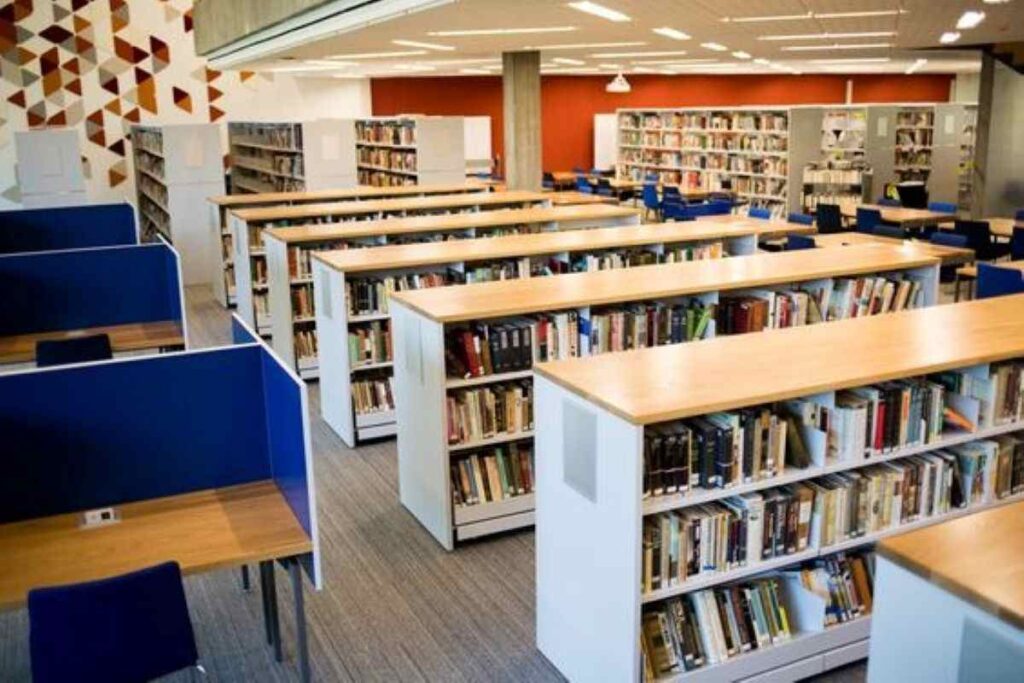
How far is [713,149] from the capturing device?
1781cm

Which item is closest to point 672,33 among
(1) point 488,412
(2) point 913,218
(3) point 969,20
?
(3) point 969,20

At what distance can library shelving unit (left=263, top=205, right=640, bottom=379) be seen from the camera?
307 inches

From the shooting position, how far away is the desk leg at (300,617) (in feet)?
11.7

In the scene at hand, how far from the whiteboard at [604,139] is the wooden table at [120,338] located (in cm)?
1737

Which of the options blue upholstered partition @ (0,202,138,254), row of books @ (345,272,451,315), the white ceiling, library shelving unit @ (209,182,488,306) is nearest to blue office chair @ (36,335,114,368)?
row of books @ (345,272,451,315)

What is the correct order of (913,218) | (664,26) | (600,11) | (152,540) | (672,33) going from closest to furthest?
(152,540) < (600,11) < (664,26) < (672,33) < (913,218)

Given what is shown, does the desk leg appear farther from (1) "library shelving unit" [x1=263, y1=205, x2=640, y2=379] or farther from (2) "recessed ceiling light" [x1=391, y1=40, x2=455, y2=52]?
(2) "recessed ceiling light" [x1=391, y1=40, x2=455, y2=52]

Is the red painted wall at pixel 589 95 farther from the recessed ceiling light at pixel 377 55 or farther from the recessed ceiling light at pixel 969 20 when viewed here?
the recessed ceiling light at pixel 969 20

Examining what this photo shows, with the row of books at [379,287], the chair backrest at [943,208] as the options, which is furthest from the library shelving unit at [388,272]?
the chair backrest at [943,208]

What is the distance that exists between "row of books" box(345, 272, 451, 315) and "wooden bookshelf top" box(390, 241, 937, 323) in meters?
1.23

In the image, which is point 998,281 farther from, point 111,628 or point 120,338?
point 111,628

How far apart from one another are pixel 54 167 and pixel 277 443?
11.7 meters

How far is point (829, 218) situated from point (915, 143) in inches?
193

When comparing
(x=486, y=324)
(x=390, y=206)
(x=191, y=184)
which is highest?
(x=191, y=184)
